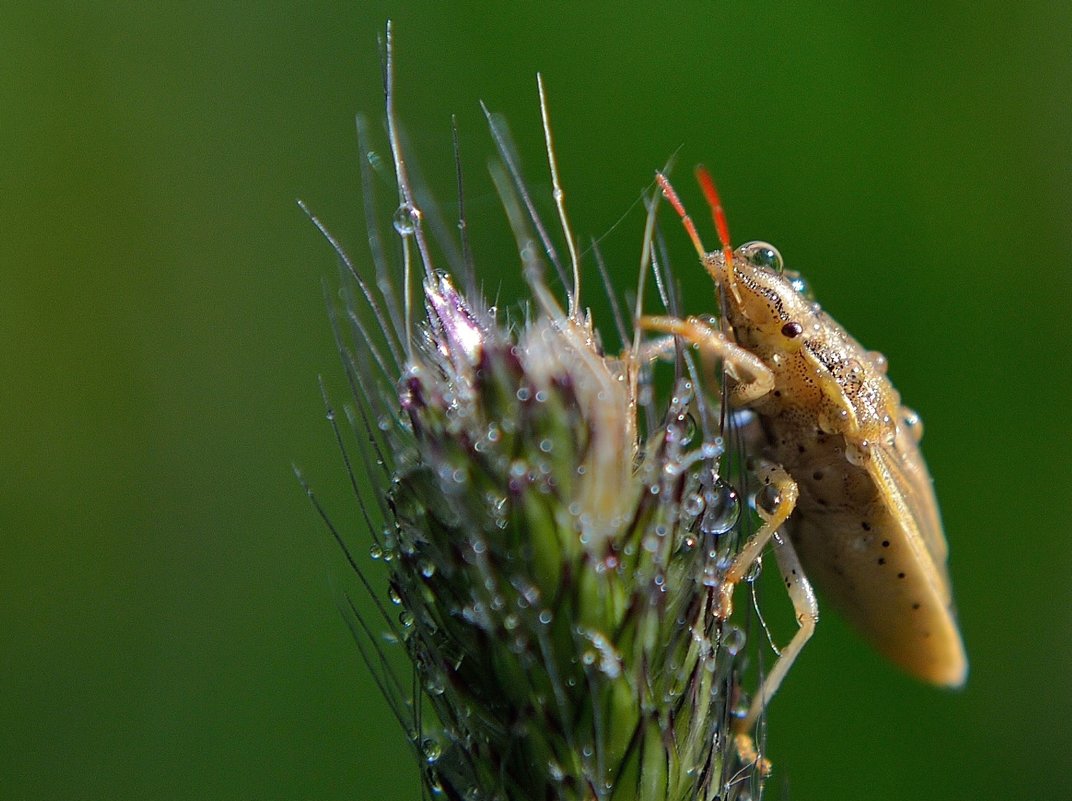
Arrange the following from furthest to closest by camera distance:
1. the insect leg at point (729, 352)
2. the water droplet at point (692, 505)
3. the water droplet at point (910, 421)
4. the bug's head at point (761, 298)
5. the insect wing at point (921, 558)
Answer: the water droplet at point (910, 421), the insect wing at point (921, 558), the bug's head at point (761, 298), the insect leg at point (729, 352), the water droplet at point (692, 505)

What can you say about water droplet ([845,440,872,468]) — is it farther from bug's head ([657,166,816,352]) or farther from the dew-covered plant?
the dew-covered plant

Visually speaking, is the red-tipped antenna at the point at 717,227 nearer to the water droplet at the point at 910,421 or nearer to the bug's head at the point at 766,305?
the bug's head at the point at 766,305

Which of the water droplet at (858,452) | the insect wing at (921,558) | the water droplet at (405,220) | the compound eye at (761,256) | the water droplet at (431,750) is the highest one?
the water droplet at (405,220)

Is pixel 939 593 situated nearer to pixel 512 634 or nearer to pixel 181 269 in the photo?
pixel 512 634

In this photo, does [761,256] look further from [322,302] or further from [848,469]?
[322,302]

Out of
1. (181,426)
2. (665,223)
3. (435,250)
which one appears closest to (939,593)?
(665,223)

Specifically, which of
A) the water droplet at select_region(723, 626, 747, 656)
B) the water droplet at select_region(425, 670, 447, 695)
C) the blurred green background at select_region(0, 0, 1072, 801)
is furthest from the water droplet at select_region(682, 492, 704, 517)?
the blurred green background at select_region(0, 0, 1072, 801)

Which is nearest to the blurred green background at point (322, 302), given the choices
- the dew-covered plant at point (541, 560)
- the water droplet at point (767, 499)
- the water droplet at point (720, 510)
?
the water droplet at point (767, 499)

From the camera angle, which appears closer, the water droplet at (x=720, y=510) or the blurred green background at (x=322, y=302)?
the water droplet at (x=720, y=510)
